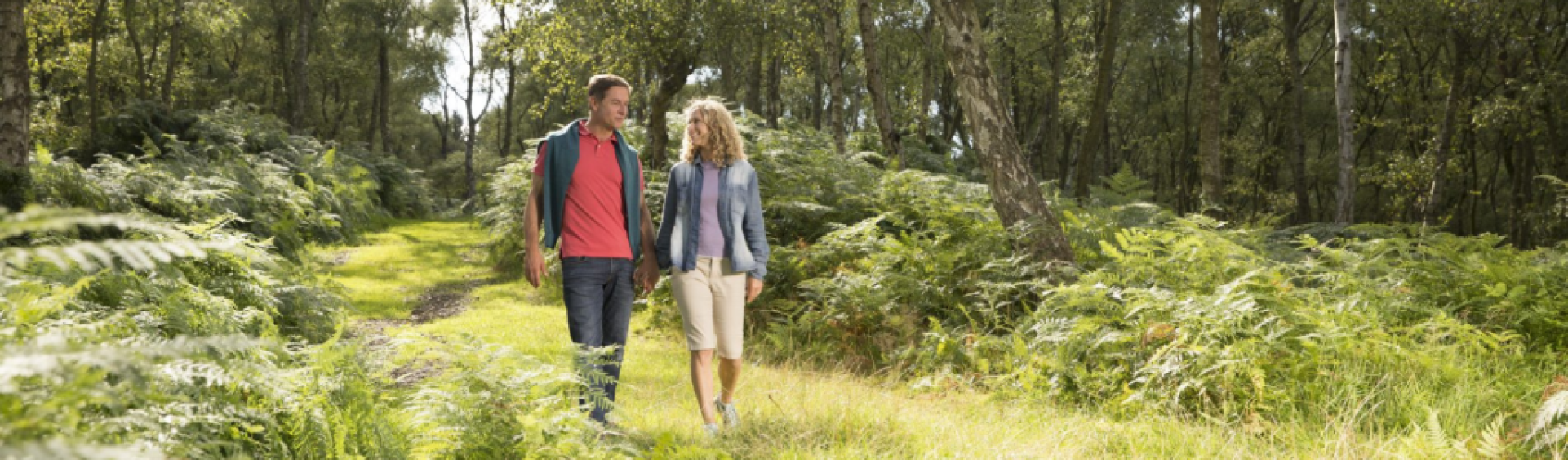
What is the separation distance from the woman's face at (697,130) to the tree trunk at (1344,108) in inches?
581

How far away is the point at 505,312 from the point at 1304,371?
25.8ft

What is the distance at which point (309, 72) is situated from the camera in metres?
38.4

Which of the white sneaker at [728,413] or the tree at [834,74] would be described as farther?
the tree at [834,74]

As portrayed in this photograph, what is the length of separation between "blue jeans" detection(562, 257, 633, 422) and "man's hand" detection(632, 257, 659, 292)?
104mm

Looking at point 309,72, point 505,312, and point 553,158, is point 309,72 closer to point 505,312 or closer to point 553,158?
point 505,312

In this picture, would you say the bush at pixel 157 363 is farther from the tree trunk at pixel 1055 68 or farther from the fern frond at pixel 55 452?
the tree trunk at pixel 1055 68

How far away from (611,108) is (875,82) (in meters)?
10.5

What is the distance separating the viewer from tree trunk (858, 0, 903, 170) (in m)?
14.3

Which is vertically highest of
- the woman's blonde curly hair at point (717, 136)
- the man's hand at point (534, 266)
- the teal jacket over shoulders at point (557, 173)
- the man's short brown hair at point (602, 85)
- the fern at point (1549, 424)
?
the man's short brown hair at point (602, 85)

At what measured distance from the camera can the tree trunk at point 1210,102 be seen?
38.1 feet

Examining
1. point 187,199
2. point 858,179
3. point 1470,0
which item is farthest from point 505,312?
point 1470,0

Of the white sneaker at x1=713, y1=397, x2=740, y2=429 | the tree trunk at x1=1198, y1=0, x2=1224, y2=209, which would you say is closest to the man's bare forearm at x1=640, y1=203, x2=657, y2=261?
the white sneaker at x1=713, y1=397, x2=740, y2=429

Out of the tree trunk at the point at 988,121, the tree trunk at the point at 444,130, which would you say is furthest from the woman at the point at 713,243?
the tree trunk at the point at 444,130

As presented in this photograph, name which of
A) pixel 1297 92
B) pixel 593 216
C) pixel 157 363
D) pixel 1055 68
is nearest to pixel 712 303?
pixel 593 216
